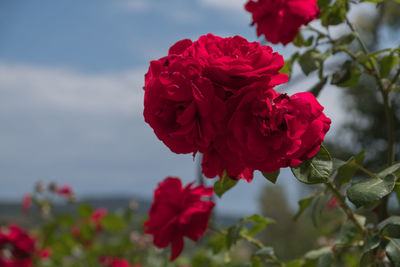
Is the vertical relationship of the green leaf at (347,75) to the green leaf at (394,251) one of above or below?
above

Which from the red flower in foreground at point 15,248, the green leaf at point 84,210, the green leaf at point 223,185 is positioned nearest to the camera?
the green leaf at point 223,185

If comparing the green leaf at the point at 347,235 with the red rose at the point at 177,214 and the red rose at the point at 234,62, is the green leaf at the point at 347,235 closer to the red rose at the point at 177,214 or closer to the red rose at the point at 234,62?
the red rose at the point at 177,214

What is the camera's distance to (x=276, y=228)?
7.99 metres

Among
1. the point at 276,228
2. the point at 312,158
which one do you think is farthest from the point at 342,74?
A: the point at 276,228

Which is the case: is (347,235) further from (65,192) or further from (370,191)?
(65,192)

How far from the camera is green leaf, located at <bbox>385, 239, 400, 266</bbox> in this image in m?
0.42

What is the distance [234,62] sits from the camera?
0.36 m

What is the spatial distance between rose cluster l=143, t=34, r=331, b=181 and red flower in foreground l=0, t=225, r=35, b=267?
3.29 ft

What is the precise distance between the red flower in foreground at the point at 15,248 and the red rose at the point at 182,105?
1.00 meters

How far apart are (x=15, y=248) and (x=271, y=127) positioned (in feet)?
3.63

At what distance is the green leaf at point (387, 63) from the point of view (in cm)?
64

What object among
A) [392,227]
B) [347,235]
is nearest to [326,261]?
[347,235]

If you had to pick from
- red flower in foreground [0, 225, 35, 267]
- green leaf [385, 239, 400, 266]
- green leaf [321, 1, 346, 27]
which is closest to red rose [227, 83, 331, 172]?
green leaf [385, 239, 400, 266]

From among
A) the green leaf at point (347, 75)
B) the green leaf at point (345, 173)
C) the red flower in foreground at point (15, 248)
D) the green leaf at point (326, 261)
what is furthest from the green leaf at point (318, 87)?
the red flower in foreground at point (15, 248)
